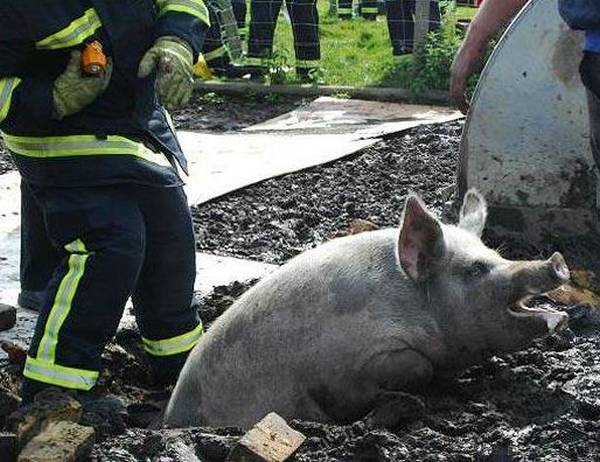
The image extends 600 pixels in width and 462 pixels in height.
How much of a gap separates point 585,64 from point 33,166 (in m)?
1.77

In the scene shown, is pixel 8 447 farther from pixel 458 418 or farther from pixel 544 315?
pixel 544 315

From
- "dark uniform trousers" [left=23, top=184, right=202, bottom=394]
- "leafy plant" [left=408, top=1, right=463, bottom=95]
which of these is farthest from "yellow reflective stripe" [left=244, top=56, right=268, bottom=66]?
"dark uniform trousers" [left=23, top=184, right=202, bottom=394]

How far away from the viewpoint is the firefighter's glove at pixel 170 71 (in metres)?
Result: 4.23

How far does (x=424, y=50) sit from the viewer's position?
11.0 metres

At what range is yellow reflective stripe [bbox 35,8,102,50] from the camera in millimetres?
4223

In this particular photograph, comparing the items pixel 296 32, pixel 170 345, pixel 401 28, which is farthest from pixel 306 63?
pixel 170 345

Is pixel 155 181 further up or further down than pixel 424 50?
further up

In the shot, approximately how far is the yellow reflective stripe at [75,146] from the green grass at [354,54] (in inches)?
256

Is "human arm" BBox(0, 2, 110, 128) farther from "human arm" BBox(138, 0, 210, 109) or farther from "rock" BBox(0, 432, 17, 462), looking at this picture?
"rock" BBox(0, 432, 17, 462)

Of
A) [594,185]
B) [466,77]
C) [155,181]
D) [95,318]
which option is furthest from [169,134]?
[594,185]

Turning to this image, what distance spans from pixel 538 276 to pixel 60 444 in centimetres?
130

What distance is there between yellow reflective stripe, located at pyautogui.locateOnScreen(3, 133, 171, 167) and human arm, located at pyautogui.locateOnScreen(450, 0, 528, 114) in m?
1.46

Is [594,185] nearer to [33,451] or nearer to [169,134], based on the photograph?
[169,134]

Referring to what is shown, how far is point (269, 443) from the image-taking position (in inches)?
133
